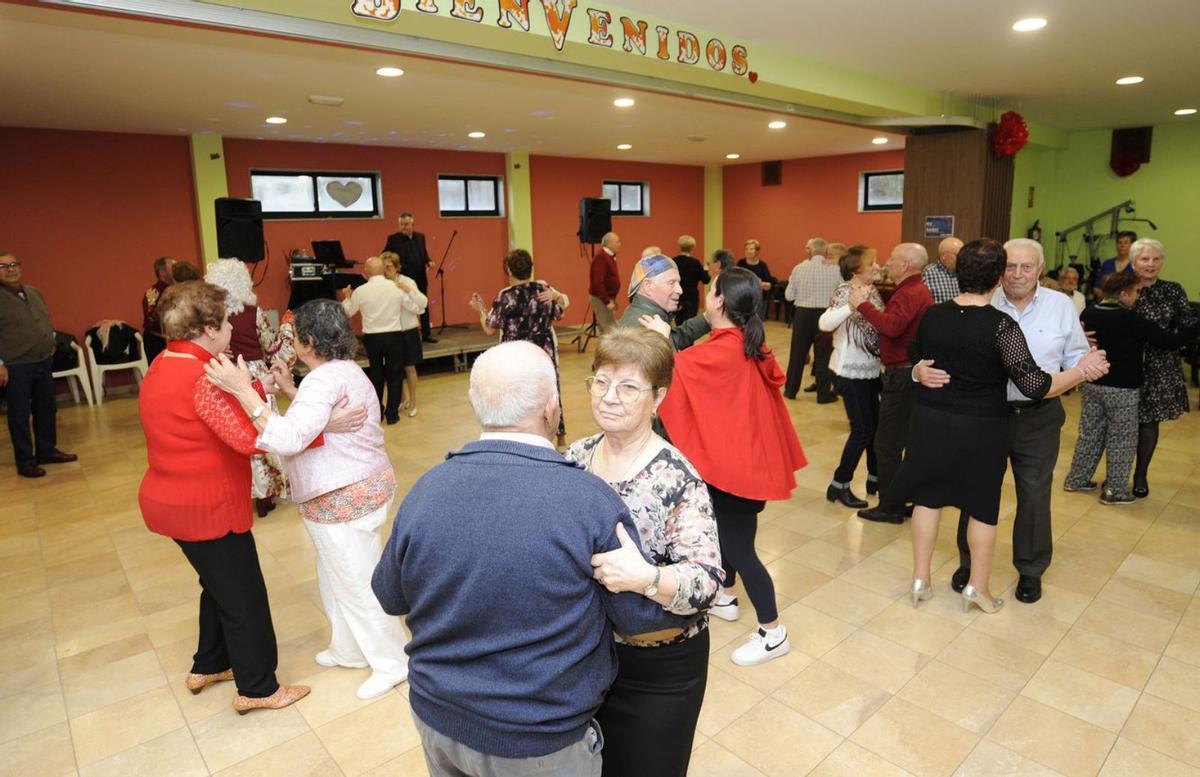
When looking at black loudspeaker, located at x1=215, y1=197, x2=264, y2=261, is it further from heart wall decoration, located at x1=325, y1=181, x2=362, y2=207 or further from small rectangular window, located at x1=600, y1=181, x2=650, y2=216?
small rectangular window, located at x1=600, y1=181, x2=650, y2=216

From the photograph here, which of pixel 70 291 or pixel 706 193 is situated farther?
pixel 706 193

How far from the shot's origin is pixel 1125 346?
4.18 meters

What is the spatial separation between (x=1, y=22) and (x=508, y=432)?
4.56 m

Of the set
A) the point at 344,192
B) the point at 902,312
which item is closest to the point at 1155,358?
the point at 902,312

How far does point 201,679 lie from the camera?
2797mm

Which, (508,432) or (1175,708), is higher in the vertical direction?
(508,432)

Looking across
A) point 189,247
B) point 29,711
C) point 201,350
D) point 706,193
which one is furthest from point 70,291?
point 706,193

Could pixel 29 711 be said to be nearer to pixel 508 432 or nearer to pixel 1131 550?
pixel 508 432

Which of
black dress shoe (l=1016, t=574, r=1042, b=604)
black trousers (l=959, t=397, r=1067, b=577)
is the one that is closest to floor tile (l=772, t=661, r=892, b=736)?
black trousers (l=959, t=397, r=1067, b=577)

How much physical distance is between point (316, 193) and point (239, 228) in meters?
2.41

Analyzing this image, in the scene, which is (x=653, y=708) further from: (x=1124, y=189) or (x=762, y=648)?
(x=1124, y=189)

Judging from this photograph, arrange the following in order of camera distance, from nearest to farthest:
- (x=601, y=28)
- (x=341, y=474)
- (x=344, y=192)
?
1. (x=341, y=474)
2. (x=601, y=28)
3. (x=344, y=192)

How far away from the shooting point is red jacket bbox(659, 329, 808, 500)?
8.41ft

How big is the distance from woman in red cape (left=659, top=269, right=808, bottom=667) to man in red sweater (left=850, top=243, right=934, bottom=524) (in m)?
1.24
